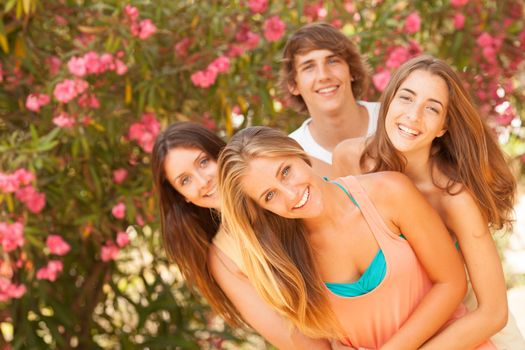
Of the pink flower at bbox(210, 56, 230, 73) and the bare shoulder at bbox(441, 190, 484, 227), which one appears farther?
the pink flower at bbox(210, 56, 230, 73)

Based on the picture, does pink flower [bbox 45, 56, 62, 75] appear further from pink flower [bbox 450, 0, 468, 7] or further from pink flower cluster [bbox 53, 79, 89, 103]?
pink flower [bbox 450, 0, 468, 7]

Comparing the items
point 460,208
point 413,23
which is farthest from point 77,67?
point 460,208

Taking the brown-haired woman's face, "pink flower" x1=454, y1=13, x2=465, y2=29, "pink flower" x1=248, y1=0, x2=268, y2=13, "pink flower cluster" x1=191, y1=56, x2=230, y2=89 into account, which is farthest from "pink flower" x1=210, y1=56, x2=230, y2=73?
the brown-haired woman's face

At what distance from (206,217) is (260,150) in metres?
0.58

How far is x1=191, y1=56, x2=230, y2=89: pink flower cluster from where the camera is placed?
3482 millimetres

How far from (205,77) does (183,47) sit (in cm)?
19

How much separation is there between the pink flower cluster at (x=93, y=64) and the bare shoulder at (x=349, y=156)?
103 centimetres

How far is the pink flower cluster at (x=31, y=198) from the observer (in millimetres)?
3264

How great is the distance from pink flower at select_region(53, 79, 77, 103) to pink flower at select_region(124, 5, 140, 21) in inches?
13.4

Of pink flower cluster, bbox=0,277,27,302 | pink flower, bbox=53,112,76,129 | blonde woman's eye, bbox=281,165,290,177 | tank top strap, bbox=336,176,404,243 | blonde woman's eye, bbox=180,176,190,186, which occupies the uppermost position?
blonde woman's eye, bbox=281,165,290,177

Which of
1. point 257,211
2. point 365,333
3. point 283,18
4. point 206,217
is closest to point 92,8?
point 283,18

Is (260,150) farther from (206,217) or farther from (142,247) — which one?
(142,247)

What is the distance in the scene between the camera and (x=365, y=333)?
7.73 ft

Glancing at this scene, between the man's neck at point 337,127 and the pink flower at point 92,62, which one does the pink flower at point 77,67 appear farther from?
the man's neck at point 337,127
